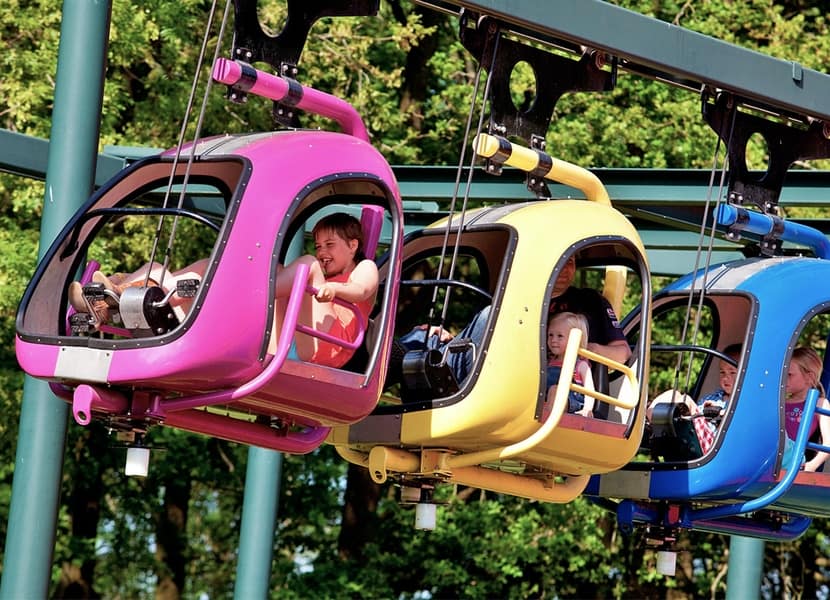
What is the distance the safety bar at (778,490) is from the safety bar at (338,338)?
2.45 meters

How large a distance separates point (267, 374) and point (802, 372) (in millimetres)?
3775

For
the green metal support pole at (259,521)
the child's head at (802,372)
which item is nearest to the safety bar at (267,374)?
the child's head at (802,372)

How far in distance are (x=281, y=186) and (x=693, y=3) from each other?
44.6ft

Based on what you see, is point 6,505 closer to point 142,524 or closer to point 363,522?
point 142,524

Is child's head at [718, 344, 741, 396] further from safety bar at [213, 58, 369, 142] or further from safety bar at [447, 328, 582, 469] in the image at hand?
safety bar at [213, 58, 369, 142]

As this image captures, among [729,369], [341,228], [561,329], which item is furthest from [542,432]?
[729,369]

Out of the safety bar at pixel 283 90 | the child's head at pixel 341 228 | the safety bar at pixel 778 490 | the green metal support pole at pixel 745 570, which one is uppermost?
the safety bar at pixel 283 90

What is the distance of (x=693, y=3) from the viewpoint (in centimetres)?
1986

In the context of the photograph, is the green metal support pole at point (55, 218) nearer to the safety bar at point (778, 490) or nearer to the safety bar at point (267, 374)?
the safety bar at point (267, 374)

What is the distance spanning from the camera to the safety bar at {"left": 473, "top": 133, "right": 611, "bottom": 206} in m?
8.42

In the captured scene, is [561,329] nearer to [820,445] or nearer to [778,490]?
[778,490]

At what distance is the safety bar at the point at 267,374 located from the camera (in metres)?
6.98

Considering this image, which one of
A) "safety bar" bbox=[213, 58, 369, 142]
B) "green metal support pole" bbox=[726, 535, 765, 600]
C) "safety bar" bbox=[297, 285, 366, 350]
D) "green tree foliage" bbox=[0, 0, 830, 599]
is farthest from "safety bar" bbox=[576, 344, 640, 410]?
"green tree foliage" bbox=[0, 0, 830, 599]

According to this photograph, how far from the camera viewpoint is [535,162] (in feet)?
28.5
